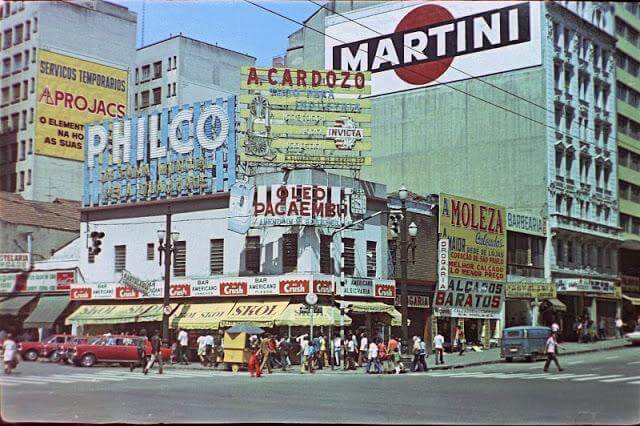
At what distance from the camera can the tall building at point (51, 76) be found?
19.8 meters

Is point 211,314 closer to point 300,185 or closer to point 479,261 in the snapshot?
point 300,185

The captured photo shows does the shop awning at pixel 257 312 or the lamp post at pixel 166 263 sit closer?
the lamp post at pixel 166 263

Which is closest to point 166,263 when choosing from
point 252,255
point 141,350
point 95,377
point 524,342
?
point 141,350

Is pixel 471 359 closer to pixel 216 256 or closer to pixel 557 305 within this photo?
pixel 557 305

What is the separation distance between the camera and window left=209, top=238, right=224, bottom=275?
126 feet

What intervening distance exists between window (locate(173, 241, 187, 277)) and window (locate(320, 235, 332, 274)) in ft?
21.8

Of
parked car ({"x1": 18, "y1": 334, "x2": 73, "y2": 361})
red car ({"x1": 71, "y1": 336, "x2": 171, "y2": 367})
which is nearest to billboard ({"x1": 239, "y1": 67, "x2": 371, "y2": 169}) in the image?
red car ({"x1": 71, "y1": 336, "x2": 171, "y2": 367})

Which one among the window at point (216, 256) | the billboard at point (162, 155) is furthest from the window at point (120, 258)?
the window at point (216, 256)

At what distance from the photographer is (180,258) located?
3650 centimetres

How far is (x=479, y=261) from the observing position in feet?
134

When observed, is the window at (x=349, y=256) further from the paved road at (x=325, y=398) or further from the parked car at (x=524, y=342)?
the paved road at (x=325, y=398)

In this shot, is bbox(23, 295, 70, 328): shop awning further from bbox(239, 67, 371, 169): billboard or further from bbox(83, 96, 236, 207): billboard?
bbox(239, 67, 371, 169): billboard

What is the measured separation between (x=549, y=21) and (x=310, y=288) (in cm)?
2429

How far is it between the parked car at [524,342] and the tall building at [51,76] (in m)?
17.6
